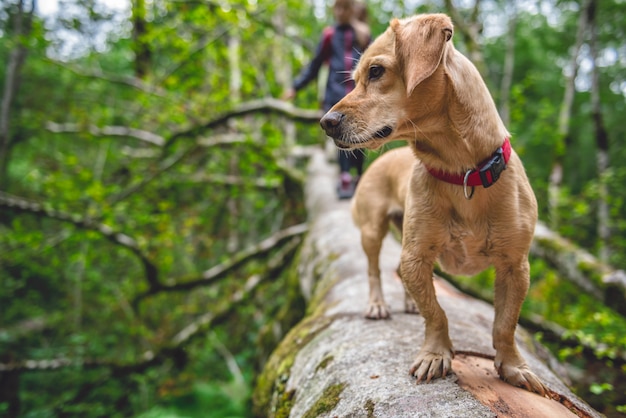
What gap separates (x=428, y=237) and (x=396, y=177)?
3.18 ft

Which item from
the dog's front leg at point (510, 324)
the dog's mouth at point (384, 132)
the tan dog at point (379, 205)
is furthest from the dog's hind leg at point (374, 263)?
the dog's mouth at point (384, 132)

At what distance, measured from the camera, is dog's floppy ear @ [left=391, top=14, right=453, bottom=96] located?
5.72 feet

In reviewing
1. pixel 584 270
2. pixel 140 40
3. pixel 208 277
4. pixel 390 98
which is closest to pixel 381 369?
pixel 390 98

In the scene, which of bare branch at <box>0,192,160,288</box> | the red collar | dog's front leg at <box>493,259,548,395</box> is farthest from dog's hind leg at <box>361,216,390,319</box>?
bare branch at <box>0,192,160,288</box>

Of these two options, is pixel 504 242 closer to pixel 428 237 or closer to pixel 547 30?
→ pixel 428 237

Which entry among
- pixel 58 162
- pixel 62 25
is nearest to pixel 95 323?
pixel 58 162

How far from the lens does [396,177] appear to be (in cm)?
287

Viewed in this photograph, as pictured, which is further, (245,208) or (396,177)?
(245,208)

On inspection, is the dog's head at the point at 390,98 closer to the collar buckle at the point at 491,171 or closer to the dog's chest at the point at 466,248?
the collar buckle at the point at 491,171

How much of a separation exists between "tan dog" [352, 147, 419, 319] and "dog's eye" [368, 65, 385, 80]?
0.84 metres

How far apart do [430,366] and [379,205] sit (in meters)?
1.49

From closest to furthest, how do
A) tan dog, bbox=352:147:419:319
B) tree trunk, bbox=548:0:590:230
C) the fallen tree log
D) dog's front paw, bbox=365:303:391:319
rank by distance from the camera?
1. the fallen tree log
2. dog's front paw, bbox=365:303:391:319
3. tan dog, bbox=352:147:419:319
4. tree trunk, bbox=548:0:590:230

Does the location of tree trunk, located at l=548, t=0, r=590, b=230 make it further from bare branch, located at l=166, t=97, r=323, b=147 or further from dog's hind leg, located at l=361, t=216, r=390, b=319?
dog's hind leg, located at l=361, t=216, r=390, b=319

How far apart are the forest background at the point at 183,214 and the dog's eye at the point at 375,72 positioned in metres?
2.51
